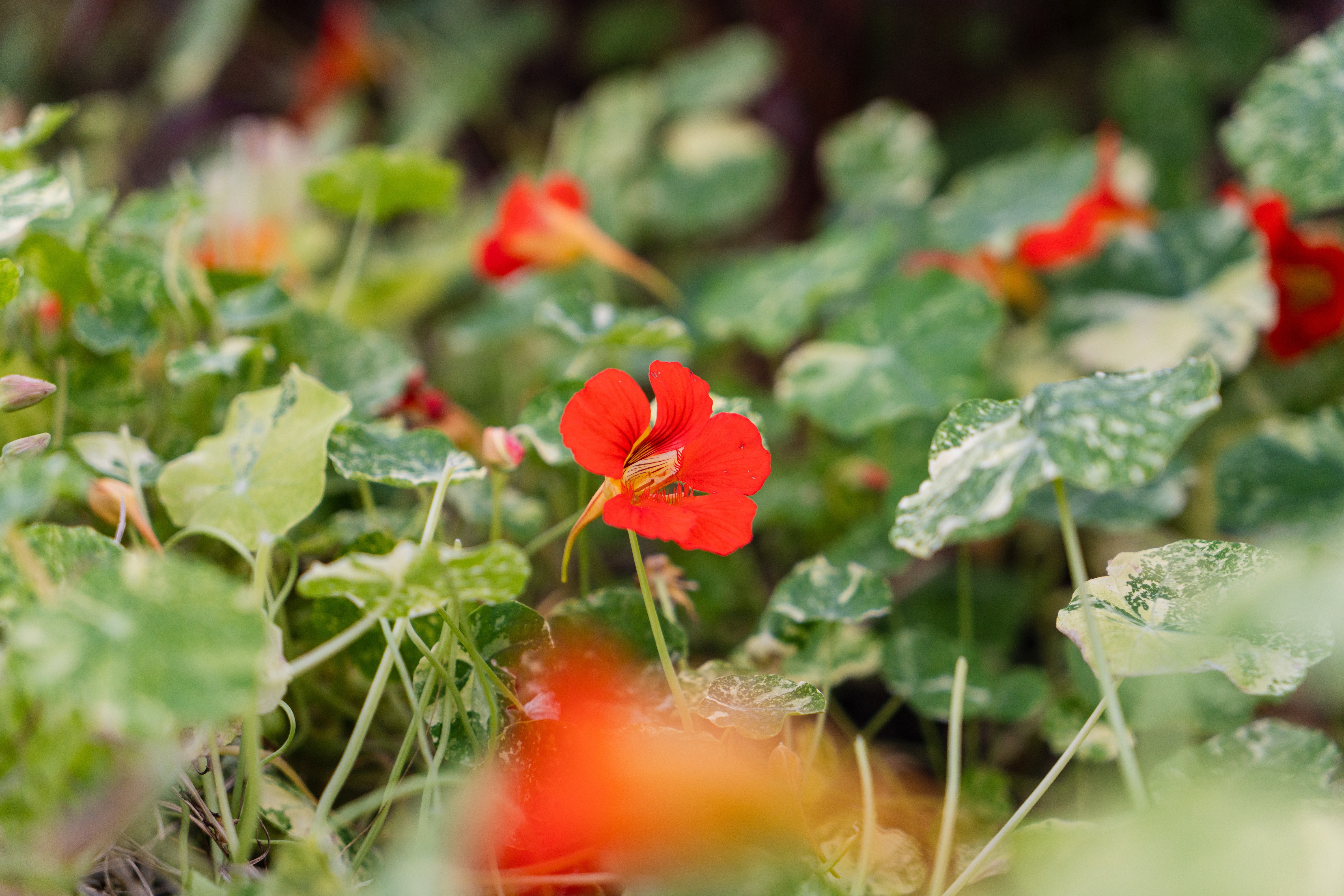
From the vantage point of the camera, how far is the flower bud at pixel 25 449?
1.46 ft

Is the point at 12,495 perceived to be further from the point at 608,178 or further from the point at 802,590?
the point at 608,178

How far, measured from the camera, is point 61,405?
0.60m

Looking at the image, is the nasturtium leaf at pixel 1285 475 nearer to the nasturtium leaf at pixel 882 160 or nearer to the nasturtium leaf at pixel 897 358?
the nasturtium leaf at pixel 897 358

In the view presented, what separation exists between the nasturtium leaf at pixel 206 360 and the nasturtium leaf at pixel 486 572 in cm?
30

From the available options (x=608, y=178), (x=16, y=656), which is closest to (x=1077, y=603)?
(x=16, y=656)

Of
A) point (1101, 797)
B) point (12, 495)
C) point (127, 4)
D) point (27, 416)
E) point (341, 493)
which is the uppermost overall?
point (127, 4)

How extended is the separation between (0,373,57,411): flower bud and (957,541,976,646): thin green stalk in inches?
25.1

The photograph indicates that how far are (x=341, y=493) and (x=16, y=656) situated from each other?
0.48m

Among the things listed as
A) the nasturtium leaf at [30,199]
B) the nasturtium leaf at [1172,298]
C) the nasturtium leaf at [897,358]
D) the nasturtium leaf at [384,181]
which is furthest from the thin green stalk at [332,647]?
the nasturtium leaf at [1172,298]

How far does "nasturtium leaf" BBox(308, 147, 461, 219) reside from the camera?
0.84 metres

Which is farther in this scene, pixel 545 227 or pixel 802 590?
pixel 545 227

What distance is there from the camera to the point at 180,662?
30 cm

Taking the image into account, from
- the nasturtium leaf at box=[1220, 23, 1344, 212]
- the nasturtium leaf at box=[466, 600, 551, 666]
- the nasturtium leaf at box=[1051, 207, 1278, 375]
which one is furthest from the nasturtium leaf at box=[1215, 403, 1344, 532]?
the nasturtium leaf at box=[466, 600, 551, 666]

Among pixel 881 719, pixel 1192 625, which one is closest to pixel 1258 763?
pixel 1192 625
